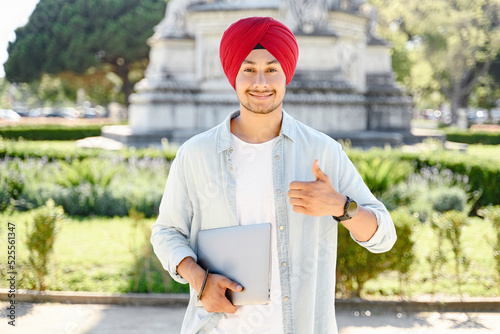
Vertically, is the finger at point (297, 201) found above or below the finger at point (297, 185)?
below

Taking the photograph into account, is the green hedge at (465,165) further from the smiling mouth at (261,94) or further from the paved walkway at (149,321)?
the smiling mouth at (261,94)

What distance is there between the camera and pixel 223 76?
14508mm

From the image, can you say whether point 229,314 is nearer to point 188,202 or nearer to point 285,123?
point 188,202

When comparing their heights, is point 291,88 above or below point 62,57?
below

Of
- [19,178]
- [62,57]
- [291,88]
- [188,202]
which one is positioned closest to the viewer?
[188,202]

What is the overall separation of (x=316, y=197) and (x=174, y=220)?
1.98 feet

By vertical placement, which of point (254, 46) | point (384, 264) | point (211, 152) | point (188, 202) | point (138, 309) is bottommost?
point (138, 309)

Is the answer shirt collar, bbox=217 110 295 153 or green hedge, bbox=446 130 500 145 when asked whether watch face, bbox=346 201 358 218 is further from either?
green hedge, bbox=446 130 500 145

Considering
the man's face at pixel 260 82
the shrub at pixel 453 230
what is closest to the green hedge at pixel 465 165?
the shrub at pixel 453 230

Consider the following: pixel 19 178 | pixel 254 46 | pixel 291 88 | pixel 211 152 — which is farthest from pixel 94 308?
pixel 291 88

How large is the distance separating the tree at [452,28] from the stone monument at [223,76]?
20051mm

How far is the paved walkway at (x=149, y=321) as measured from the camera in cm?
A: 453

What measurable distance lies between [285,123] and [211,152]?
1.03ft

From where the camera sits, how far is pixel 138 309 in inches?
198
